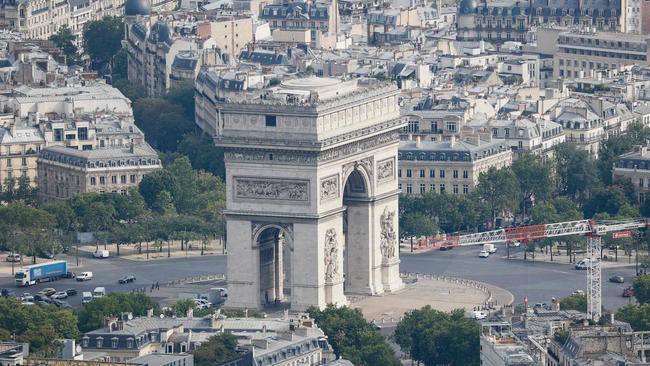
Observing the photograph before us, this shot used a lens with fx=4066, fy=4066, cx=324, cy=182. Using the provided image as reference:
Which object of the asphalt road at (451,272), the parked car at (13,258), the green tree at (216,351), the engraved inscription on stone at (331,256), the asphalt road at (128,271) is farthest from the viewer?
the parked car at (13,258)

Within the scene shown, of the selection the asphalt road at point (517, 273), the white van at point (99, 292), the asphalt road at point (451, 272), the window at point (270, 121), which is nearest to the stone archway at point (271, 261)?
the window at point (270, 121)

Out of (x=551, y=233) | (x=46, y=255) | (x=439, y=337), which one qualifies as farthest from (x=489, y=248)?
(x=439, y=337)

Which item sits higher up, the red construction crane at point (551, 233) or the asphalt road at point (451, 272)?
the red construction crane at point (551, 233)

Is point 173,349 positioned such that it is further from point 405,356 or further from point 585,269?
point 585,269

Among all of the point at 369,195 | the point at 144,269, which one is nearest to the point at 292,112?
the point at 369,195

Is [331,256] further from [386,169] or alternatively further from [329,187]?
[386,169]

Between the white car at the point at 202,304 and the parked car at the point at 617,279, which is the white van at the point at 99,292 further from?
the parked car at the point at 617,279
